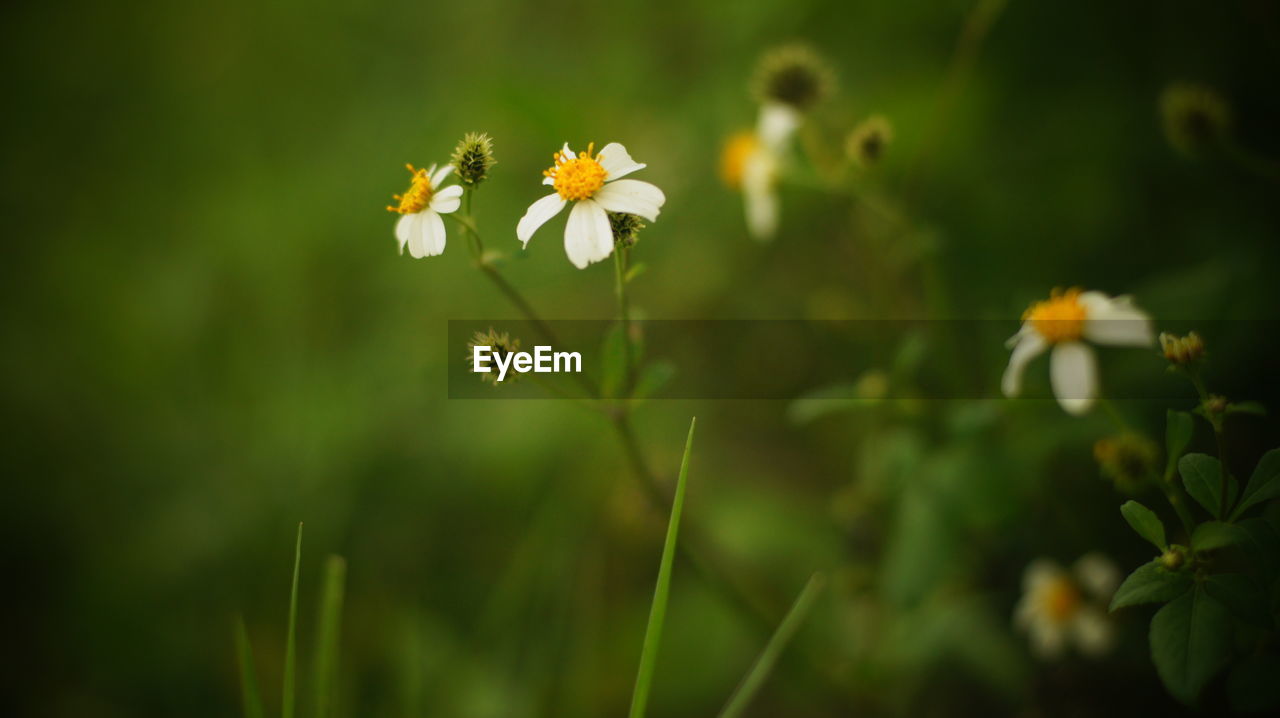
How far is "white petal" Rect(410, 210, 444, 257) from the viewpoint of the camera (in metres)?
0.98

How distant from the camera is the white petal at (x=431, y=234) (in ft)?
3.21

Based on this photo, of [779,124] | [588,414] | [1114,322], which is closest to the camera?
[1114,322]

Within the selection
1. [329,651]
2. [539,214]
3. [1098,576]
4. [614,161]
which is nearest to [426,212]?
[539,214]

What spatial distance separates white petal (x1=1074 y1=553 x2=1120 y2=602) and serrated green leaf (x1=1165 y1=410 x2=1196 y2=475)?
2.60 ft

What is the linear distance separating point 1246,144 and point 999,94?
65cm

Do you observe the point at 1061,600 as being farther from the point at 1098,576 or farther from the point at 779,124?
the point at 779,124

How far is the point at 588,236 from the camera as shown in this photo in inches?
38.1

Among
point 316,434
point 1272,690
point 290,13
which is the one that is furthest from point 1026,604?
point 290,13

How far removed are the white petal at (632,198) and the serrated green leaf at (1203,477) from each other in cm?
74

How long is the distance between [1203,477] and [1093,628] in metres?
0.82

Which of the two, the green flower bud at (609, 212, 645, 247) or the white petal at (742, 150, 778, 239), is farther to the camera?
the white petal at (742, 150, 778, 239)

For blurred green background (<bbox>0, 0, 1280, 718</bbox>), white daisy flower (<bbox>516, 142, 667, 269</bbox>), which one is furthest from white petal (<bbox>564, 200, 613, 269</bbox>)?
blurred green background (<bbox>0, 0, 1280, 718</bbox>)

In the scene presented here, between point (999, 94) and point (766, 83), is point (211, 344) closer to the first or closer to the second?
point (766, 83)

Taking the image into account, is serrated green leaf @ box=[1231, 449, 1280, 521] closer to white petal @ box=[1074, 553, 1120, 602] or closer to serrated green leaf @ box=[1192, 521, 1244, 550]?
serrated green leaf @ box=[1192, 521, 1244, 550]
